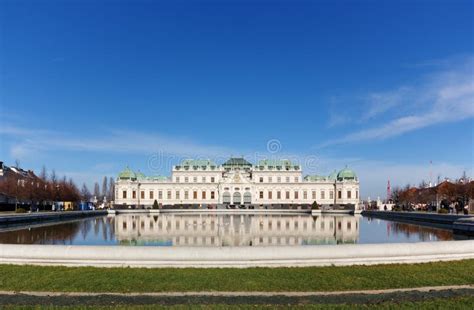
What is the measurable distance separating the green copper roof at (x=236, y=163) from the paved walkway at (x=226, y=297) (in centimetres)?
11396

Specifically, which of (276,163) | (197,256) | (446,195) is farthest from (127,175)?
(197,256)

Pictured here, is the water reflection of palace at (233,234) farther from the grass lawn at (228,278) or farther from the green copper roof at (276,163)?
the green copper roof at (276,163)

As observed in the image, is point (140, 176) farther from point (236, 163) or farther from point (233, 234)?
point (233, 234)

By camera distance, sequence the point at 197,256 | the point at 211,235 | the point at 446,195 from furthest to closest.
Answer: the point at 446,195 < the point at 211,235 < the point at 197,256

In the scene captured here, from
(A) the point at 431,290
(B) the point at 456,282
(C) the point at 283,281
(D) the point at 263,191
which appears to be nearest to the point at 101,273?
(C) the point at 283,281

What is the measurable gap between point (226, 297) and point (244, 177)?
104m

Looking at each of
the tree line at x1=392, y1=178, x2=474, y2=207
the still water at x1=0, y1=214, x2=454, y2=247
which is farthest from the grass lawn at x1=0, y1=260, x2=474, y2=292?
the tree line at x1=392, y1=178, x2=474, y2=207

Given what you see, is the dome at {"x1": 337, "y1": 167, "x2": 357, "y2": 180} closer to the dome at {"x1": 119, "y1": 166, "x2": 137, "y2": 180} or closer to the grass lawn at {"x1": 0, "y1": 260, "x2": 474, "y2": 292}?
the dome at {"x1": 119, "y1": 166, "x2": 137, "y2": 180}

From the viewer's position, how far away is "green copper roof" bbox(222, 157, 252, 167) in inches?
4926

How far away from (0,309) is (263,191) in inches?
4234

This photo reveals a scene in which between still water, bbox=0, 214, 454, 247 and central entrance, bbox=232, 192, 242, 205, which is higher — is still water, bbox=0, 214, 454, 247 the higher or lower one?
the lower one

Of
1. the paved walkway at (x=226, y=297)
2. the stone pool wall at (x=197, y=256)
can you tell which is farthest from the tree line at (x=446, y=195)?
the paved walkway at (x=226, y=297)

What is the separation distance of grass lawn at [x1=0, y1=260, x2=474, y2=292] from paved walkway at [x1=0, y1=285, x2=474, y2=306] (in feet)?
1.36

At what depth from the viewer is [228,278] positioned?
12.1 metres
